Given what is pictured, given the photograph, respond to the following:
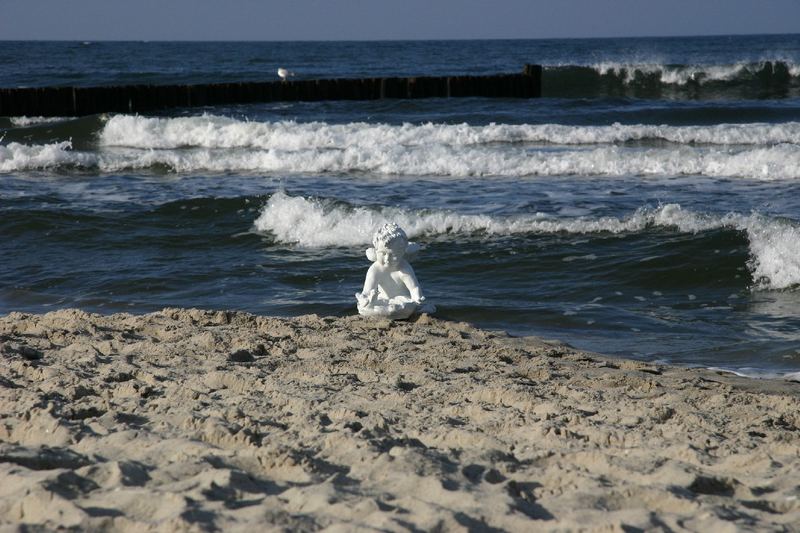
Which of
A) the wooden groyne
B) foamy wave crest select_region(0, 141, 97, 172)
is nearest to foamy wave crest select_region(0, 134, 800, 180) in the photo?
foamy wave crest select_region(0, 141, 97, 172)

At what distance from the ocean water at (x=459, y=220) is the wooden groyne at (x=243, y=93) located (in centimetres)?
301

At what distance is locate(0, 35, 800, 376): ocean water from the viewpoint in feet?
26.5

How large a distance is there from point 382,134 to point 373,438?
1542 cm

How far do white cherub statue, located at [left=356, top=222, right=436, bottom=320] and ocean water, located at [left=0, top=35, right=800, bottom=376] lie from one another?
2.72 feet

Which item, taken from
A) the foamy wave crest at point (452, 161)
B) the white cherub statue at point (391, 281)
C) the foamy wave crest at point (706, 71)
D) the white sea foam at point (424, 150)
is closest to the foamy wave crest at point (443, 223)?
the white cherub statue at point (391, 281)

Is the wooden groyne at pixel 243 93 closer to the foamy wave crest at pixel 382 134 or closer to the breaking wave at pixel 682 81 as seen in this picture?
the breaking wave at pixel 682 81

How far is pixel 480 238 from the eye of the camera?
10.4 metres

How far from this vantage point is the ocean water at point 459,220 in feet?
26.5

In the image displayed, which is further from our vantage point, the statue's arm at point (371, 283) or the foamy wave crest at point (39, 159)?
the foamy wave crest at point (39, 159)

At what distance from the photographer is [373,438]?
12.9 feet

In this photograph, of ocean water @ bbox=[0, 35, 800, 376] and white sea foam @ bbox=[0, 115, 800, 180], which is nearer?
ocean water @ bbox=[0, 35, 800, 376]

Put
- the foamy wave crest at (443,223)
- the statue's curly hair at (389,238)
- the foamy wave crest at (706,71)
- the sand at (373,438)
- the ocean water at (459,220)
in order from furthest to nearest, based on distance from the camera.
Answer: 1. the foamy wave crest at (706,71)
2. the foamy wave crest at (443,223)
3. the ocean water at (459,220)
4. the statue's curly hair at (389,238)
5. the sand at (373,438)

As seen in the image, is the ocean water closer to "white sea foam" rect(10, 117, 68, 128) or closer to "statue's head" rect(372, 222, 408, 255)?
"statue's head" rect(372, 222, 408, 255)

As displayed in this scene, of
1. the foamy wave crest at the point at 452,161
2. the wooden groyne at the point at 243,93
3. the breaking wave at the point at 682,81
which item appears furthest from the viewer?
the breaking wave at the point at 682,81
